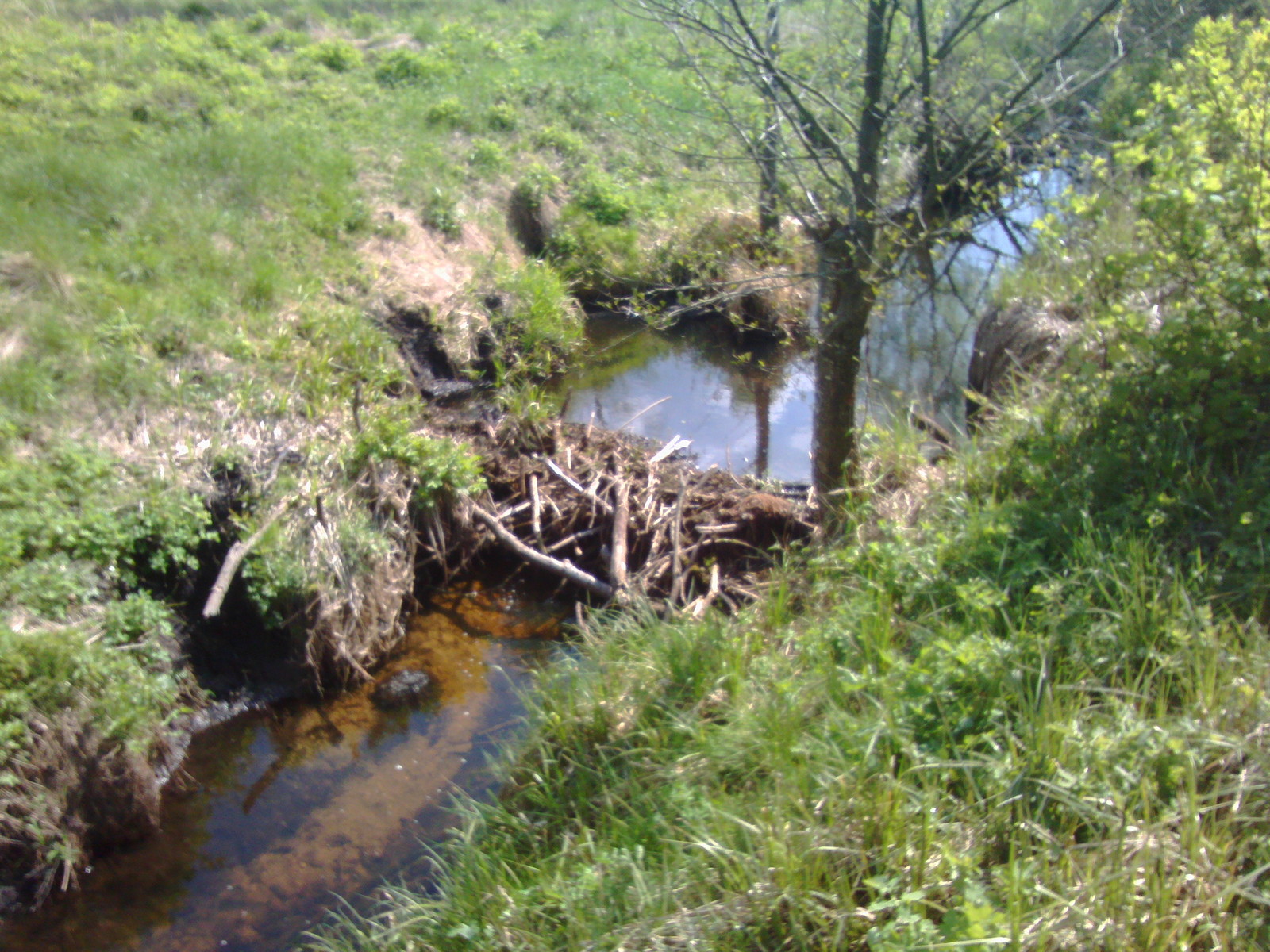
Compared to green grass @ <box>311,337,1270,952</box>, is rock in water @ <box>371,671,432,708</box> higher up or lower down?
lower down

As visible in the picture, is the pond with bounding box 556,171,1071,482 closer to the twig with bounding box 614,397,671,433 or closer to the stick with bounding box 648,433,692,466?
the twig with bounding box 614,397,671,433

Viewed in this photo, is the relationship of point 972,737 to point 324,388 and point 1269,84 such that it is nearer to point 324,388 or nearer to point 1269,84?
point 1269,84

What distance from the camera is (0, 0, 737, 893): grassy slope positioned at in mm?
4707

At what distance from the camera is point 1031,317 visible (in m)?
7.83

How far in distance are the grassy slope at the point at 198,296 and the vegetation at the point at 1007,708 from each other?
6.51 feet

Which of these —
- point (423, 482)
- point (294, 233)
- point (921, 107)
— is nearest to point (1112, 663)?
point (921, 107)

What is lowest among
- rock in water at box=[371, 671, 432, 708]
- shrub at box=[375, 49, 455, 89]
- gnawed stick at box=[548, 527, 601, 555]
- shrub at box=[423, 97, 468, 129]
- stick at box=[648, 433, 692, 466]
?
rock in water at box=[371, 671, 432, 708]

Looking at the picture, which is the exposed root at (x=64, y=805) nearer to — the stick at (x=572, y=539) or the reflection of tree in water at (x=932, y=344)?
the stick at (x=572, y=539)

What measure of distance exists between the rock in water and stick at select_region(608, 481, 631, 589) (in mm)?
1341

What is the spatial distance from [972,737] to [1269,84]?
2919 mm

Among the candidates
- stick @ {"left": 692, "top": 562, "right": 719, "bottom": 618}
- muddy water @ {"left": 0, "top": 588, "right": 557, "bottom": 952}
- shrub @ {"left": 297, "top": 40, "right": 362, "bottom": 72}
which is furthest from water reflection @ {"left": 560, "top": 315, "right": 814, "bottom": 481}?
shrub @ {"left": 297, "top": 40, "right": 362, "bottom": 72}

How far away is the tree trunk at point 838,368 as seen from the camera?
17.1 ft

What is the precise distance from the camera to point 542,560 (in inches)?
246

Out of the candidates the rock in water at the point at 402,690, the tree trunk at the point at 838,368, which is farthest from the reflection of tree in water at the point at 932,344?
the rock in water at the point at 402,690
